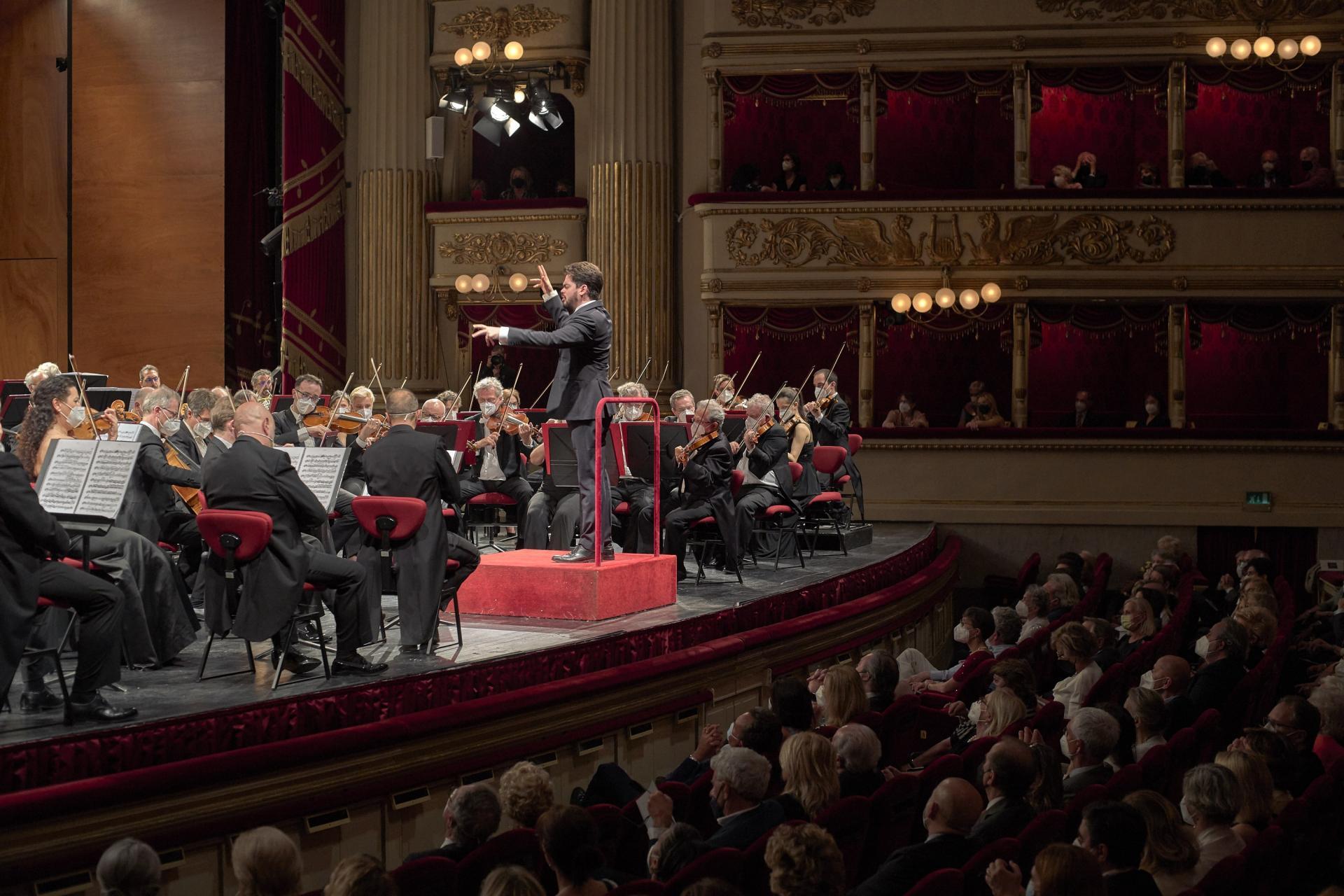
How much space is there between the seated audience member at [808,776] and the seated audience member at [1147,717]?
132cm

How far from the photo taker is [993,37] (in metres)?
12.9

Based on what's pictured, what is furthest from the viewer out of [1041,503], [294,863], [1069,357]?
[1069,357]

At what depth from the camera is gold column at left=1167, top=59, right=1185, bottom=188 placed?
1284 centimetres

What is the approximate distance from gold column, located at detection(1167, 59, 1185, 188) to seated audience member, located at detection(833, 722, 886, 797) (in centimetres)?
993

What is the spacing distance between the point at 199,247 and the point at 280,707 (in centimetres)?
1003

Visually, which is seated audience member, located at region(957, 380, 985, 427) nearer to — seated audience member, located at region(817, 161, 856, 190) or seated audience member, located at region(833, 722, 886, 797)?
seated audience member, located at region(817, 161, 856, 190)

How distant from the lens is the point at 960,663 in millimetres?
7035

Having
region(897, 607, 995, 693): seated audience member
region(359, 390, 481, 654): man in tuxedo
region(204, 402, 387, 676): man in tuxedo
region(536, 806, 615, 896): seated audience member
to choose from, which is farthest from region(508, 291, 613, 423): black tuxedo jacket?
region(536, 806, 615, 896): seated audience member

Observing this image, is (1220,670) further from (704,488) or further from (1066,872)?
(704,488)

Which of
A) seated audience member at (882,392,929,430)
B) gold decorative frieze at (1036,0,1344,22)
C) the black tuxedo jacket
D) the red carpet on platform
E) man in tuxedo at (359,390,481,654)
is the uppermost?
gold decorative frieze at (1036,0,1344,22)

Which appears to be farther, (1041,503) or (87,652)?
(1041,503)

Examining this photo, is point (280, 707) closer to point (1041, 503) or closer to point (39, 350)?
point (1041, 503)

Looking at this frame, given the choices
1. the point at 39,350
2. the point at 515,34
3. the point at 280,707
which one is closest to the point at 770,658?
the point at 280,707

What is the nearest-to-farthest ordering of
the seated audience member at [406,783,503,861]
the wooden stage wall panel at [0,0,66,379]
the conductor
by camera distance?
the seated audience member at [406,783,503,861]
the conductor
the wooden stage wall panel at [0,0,66,379]
